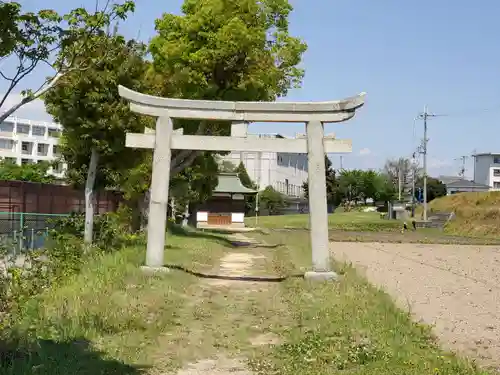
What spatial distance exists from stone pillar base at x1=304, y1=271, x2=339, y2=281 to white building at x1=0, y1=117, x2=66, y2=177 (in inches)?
3180

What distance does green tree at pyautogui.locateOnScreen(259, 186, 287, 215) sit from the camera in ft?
265

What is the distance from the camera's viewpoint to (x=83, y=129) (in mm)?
18766

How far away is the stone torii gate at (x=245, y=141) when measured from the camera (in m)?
14.1

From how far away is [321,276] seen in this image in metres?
13.8

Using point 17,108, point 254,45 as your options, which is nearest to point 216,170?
point 254,45

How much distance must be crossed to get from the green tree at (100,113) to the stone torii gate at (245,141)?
4.04 metres

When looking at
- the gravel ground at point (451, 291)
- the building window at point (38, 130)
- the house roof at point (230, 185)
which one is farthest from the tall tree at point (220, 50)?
the building window at point (38, 130)

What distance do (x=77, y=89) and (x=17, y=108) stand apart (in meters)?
12.1

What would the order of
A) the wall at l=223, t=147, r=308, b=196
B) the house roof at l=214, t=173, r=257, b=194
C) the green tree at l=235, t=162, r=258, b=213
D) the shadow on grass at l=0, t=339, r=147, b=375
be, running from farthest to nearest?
the wall at l=223, t=147, r=308, b=196
the green tree at l=235, t=162, r=258, b=213
the house roof at l=214, t=173, r=257, b=194
the shadow on grass at l=0, t=339, r=147, b=375

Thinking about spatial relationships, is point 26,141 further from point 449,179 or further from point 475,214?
point 449,179

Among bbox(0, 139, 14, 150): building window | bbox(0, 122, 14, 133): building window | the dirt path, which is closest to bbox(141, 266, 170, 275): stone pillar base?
the dirt path

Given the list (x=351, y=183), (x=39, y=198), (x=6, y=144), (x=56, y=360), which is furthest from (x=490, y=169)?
(x=56, y=360)

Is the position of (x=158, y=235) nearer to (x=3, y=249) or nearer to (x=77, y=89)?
A: (x=3, y=249)

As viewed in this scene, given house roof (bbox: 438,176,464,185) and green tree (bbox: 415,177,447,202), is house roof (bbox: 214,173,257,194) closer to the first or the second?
green tree (bbox: 415,177,447,202)
